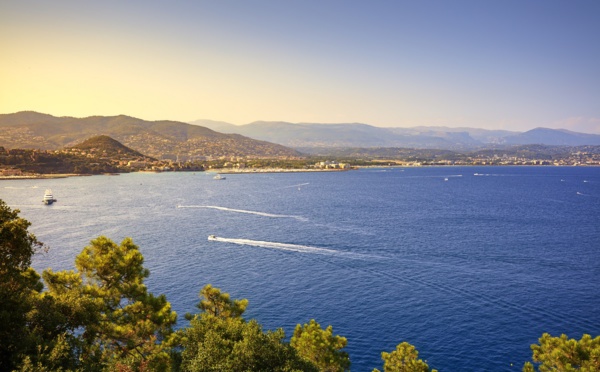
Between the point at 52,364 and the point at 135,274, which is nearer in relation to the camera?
the point at 52,364

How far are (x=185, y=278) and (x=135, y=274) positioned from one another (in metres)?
22.1

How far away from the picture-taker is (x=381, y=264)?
46.0m

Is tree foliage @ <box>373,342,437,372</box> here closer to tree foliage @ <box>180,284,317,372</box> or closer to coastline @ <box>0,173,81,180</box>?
tree foliage @ <box>180,284,317,372</box>

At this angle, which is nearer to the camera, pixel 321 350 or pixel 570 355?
pixel 570 355

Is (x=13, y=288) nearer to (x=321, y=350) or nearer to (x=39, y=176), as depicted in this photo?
(x=321, y=350)

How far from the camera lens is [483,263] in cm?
4672

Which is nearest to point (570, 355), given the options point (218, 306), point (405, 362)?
point (405, 362)

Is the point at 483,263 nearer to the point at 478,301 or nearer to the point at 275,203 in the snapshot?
the point at 478,301

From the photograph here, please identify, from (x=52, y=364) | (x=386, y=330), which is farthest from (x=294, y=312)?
(x=52, y=364)

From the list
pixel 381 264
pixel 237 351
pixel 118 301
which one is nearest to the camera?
pixel 237 351

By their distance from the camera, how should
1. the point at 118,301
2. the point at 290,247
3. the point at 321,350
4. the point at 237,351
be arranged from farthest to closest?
the point at 290,247 → the point at 118,301 → the point at 321,350 → the point at 237,351

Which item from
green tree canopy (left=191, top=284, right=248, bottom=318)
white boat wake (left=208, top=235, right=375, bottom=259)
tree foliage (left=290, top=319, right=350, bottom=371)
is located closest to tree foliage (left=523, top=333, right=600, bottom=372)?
tree foliage (left=290, top=319, right=350, bottom=371)

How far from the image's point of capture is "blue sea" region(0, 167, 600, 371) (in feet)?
99.8

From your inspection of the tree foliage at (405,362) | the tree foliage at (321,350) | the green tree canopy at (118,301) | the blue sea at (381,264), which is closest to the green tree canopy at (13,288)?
the green tree canopy at (118,301)
